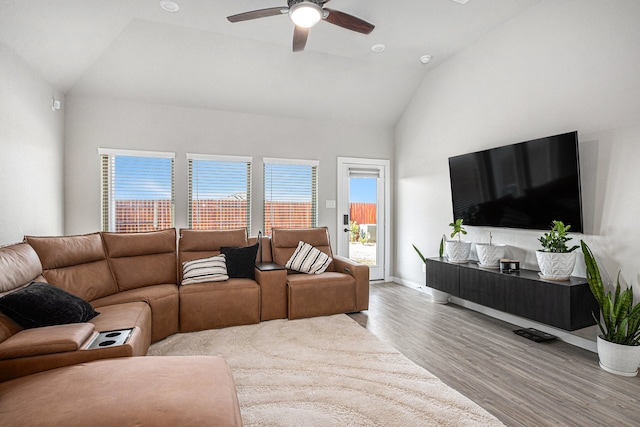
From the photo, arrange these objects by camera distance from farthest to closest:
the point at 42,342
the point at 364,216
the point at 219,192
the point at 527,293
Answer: the point at 364,216
the point at 219,192
the point at 527,293
the point at 42,342

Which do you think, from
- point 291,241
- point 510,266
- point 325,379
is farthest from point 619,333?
point 291,241

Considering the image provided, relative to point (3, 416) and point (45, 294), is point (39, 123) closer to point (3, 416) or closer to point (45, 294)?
point (45, 294)

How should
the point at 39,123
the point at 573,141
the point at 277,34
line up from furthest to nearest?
the point at 277,34, the point at 39,123, the point at 573,141

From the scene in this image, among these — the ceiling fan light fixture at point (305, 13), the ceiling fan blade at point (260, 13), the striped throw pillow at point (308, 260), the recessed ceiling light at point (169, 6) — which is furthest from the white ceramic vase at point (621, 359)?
the recessed ceiling light at point (169, 6)

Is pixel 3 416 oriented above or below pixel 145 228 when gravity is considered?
below

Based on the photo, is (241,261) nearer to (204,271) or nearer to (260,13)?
(204,271)

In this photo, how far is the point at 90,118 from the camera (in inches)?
163

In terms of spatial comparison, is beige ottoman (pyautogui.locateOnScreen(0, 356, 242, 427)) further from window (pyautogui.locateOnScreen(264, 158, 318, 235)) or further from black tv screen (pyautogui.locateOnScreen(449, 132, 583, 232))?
window (pyautogui.locateOnScreen(264, 158, 318, 235))

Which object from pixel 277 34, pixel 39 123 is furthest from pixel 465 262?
pixel 39 123

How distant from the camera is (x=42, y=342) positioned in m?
1.67

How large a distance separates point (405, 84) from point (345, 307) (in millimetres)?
3407

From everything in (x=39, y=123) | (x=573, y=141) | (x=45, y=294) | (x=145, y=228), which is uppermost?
(x=39, y=123)

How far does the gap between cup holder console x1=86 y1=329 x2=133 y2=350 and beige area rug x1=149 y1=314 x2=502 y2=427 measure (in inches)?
31.4

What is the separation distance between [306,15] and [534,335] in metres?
3.51
